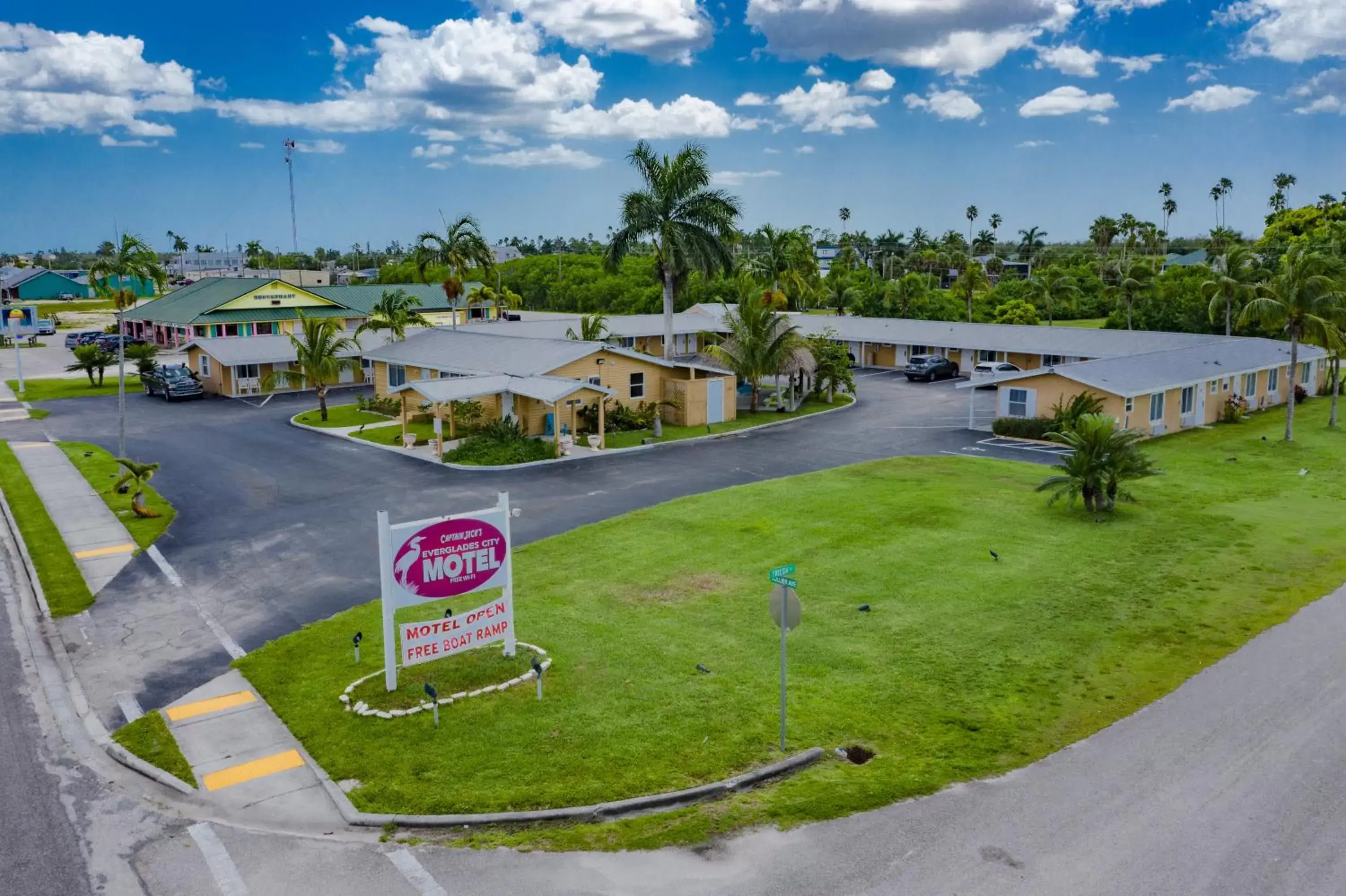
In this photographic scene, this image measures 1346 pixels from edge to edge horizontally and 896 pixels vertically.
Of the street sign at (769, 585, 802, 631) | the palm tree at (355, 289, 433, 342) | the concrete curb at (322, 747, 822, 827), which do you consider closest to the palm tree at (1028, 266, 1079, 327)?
the palm tree at (355, 289, 433, 342)

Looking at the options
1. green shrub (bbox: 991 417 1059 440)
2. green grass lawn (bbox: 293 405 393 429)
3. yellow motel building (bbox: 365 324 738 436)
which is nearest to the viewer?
yellow motel building (bbox: 365 324 738 436)

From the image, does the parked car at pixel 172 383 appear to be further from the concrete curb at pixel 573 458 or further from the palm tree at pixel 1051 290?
the palm tree at pixel 1051 290

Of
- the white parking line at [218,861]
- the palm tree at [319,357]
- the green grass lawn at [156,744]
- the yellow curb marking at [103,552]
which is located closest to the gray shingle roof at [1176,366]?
the palm tree at [319,357]

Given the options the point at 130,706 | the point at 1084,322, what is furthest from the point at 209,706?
the point at 1084,322

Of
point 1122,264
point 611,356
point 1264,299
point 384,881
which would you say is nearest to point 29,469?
point 611,356

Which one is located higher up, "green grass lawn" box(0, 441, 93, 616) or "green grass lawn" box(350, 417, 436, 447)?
"green grass lawn" box(350, 417, 436, 447)

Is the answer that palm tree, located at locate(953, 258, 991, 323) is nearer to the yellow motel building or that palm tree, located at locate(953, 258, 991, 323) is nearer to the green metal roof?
the yellow motel building
